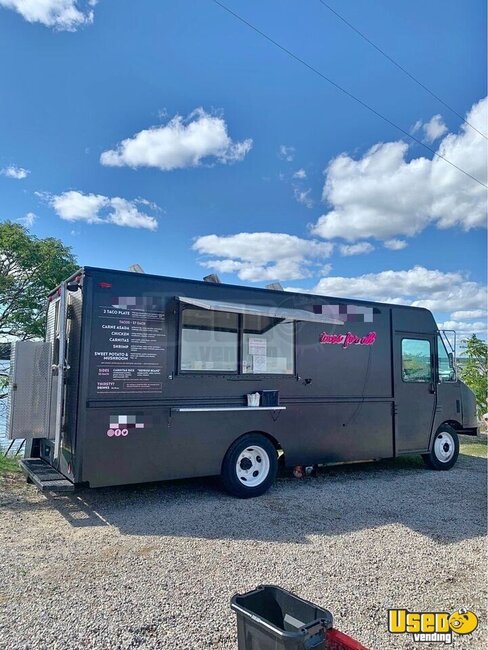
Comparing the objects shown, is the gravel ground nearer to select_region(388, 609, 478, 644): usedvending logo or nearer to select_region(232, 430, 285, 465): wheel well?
select_region(388, 609, 478, 644): usedvending logo

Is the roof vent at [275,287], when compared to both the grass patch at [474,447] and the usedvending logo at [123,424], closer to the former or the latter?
the usedvending logo at [123,424]

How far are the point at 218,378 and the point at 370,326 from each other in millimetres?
2783

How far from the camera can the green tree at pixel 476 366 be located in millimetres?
14109

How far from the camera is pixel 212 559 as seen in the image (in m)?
4.02

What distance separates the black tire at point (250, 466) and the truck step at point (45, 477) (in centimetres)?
188

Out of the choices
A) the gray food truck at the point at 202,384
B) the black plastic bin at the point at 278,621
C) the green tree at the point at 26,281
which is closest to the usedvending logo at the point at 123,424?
the gray food truck at the point at 202,384

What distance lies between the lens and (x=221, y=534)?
4.68 metres

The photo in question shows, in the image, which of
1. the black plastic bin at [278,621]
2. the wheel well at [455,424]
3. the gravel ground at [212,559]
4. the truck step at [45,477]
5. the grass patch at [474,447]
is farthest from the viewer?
the grass patch at [474,447]

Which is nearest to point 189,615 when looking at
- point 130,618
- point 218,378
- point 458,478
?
point 130,618

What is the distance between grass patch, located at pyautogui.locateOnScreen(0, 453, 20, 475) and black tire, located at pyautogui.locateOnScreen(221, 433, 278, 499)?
10.9 ft

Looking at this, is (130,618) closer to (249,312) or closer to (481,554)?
(481,554)

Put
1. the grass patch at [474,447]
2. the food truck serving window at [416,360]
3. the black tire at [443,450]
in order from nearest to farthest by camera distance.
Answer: the food truck serving window at [416,360], the black tire at [443,450], the grass patch at [474,447]

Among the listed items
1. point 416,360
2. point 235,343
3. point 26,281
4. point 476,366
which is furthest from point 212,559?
point 476,366

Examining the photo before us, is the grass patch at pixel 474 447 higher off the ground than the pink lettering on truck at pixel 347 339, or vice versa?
the pink lettering on truck at pixel 347 339
